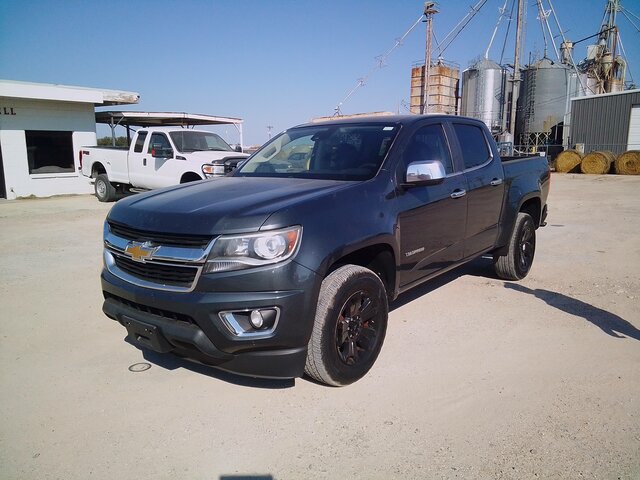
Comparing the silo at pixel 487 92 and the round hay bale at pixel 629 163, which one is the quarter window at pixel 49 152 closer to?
the round hay bale at pixel 629 163

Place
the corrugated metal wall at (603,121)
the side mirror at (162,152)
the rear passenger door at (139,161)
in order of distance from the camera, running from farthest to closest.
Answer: the corrugated metal wall at (603,121)
the rear passenger door at (139,161)
the side mirror at (162,152)

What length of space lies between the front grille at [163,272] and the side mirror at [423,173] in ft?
5.74

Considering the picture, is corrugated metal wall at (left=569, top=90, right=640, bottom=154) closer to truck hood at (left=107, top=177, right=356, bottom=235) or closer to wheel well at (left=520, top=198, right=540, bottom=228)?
wheel well at (left=520, top=198, right=540, bottom=228)

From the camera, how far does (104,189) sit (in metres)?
14.4

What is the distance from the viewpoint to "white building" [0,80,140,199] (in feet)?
51.9

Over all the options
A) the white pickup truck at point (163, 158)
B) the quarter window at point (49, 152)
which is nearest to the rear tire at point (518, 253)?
the white pickup truck at point (163, 158)

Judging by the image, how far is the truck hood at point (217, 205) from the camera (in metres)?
A: 2.80

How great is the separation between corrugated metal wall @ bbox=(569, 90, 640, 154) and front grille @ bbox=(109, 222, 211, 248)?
3205cm

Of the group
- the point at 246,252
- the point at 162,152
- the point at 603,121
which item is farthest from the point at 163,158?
the point at 603,121

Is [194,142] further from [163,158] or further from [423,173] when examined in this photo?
[423,173]

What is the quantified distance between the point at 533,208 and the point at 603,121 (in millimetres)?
28548

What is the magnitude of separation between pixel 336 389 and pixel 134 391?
1.39 metres

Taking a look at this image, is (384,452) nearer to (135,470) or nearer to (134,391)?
(135,470)

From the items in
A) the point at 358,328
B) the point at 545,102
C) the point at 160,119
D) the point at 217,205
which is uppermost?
the point at 545,102
